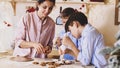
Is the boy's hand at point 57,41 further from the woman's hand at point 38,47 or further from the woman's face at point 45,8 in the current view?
the woman's face at point 45,8

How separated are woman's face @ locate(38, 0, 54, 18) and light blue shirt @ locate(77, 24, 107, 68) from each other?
1.11 feet

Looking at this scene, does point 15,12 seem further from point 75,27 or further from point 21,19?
point 75,27

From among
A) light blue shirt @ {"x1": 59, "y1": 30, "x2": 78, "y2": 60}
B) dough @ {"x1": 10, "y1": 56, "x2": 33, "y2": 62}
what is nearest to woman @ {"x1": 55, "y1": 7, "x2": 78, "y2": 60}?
light blue shirt @ {"x1": 59, "y1": 30, "x2": 78, "y2": 60}

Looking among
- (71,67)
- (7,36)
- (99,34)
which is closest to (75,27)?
(99,34)

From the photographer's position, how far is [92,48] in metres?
1.68

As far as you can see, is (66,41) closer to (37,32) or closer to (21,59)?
(37,32)

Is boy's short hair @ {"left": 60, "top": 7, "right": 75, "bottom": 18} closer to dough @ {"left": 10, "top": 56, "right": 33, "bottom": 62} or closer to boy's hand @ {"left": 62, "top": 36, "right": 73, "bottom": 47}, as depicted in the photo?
boy's hand @ {"left": 62, "top": 36, "right": 73, "bottom": 47}

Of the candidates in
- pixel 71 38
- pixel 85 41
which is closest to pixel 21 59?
pixel 71 38

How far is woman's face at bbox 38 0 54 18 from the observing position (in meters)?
1.82

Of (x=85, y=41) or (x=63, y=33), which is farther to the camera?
(x=63, y=33)

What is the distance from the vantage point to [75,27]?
69.3 inches

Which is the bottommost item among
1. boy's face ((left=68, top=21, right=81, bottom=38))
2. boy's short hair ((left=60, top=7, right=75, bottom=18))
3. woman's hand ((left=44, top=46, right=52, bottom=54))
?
woman's hand ((left=44, top=46, right=52, bottom=54))

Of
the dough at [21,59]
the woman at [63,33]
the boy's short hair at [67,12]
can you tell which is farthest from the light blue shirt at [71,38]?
the dough at [21,59]

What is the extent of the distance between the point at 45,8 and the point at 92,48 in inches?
19.9
